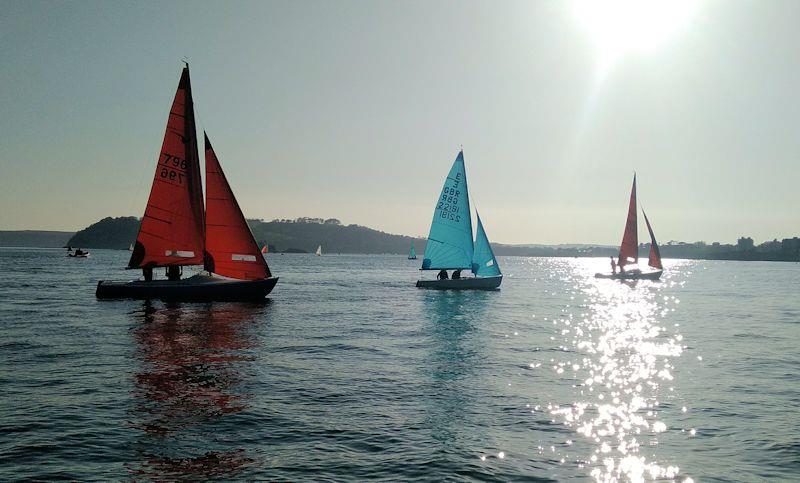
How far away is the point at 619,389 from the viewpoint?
18.6 metres

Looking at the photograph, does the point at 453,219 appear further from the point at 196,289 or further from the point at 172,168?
the point at 172,168

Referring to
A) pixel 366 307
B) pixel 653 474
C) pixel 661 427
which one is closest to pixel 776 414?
pixel 661 427

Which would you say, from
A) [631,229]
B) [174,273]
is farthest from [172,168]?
[631,229]

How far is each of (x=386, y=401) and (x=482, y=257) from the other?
44851 mm

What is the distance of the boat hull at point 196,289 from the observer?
40.1m

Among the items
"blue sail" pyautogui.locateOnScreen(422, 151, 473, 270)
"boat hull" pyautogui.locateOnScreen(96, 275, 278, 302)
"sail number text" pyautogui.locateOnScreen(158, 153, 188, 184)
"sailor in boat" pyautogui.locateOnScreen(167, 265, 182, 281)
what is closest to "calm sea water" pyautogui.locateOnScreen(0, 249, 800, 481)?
"boat hull" pyautogui.locateOnScreen(96, 275, 278, 302)

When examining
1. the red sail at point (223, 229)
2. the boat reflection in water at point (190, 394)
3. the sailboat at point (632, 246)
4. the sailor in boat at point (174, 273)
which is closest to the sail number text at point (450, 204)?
the red sail at point (223, 229)

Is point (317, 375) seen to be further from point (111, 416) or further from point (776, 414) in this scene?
point (776, 414)

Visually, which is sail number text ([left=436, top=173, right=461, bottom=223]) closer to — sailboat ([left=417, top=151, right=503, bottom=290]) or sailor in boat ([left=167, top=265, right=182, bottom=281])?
sailboat ([left=417, top=151, right=503, bottom=290])

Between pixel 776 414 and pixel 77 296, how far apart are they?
48291 millimetres

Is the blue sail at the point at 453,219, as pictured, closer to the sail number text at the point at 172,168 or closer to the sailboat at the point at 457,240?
the sailboat at the point at 457,240

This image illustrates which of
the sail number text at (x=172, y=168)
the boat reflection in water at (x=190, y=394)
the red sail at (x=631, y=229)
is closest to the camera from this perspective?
the boat reflection in water at (x=190, y=394)

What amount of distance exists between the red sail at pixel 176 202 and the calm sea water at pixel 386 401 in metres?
7.83

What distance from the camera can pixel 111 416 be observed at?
14.1 metres
